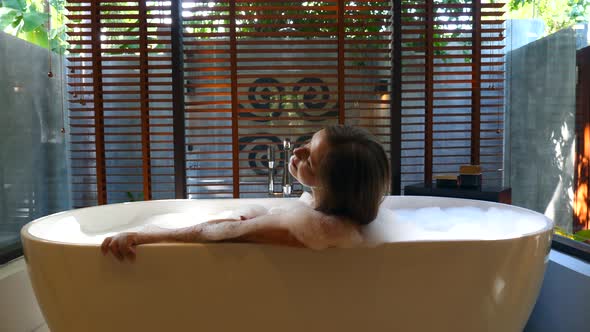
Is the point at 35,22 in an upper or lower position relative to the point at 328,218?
upper

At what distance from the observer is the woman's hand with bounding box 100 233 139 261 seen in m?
1.20

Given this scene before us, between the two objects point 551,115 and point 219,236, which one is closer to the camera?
point 219,236

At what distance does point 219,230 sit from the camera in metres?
1.23

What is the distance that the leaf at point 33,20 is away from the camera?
8.26 feet

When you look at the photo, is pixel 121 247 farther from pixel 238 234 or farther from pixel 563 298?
pixel 563 298

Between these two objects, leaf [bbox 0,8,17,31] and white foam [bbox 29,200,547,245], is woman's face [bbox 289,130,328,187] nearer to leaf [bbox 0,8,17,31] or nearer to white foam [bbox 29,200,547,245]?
white foam [bbox 29,200,547,245]

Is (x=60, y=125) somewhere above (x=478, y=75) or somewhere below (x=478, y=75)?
below

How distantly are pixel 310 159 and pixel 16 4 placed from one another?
206cm

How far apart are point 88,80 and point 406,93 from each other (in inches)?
98.9

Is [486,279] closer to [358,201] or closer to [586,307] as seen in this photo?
[358,201]

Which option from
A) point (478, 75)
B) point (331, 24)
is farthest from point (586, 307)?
point (331, 24)

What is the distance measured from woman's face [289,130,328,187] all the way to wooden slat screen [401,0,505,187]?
201cm

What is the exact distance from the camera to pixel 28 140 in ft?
8.58

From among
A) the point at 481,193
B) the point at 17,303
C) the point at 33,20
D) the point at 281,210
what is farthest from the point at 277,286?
the point at 33,20
